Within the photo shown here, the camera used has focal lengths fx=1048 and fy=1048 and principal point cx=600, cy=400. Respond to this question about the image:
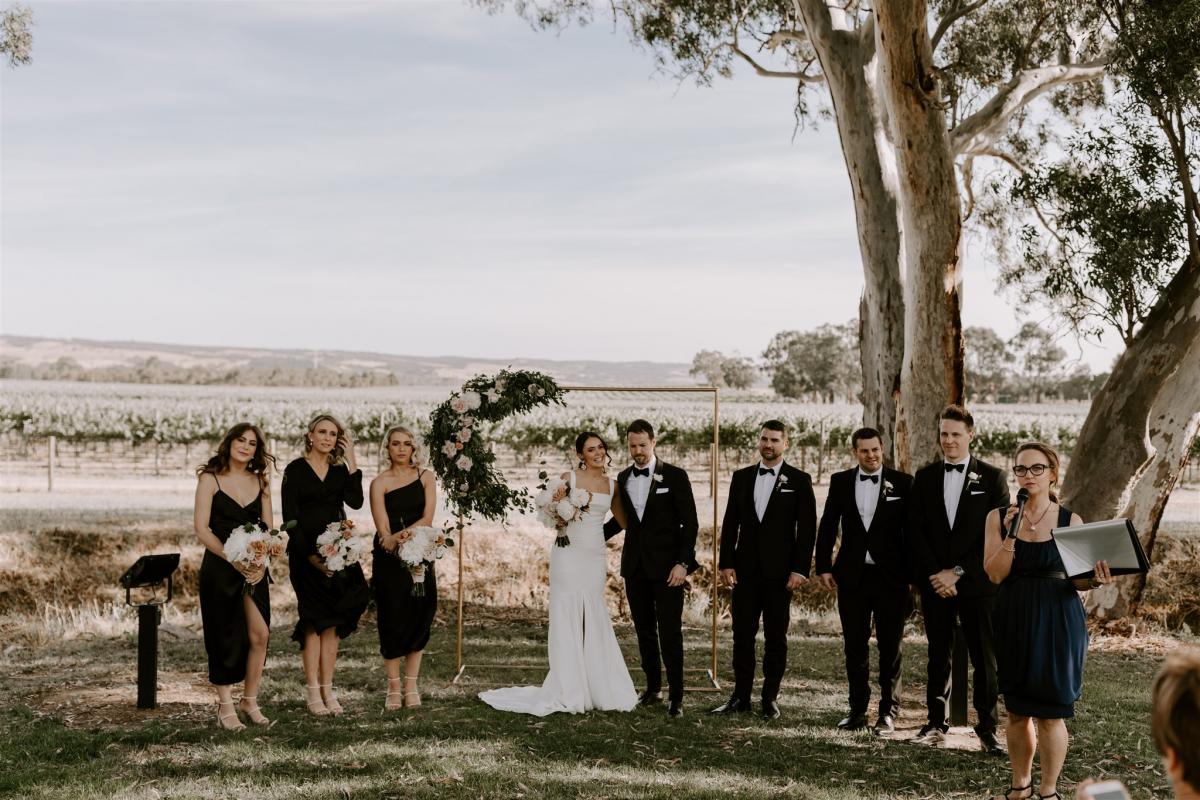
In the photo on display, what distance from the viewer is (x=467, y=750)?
5.73 meters

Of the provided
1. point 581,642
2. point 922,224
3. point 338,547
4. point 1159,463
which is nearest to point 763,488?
point 581,642

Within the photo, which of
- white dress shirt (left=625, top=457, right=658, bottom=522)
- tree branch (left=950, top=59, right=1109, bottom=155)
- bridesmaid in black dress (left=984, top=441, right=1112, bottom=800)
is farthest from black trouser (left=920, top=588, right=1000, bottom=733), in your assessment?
tree branch (left=950, top=59, right=1109, bottom=155)

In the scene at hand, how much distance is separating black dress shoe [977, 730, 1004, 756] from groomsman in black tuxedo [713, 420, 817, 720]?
1214 mm

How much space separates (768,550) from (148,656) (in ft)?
13.0

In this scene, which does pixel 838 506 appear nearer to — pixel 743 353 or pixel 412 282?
pixel 743 353

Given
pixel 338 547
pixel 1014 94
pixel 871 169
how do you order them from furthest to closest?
1. pixel 1014 94
2. pixel 871 169
3. pixel 338 547

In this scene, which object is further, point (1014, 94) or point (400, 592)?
point (1014, 94)

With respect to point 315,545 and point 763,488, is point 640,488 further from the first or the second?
point 315,545

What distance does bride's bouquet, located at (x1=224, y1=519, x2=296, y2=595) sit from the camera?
5.96 m

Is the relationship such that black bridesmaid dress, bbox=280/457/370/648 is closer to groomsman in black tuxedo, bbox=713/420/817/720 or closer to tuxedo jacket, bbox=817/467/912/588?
groomsman in black tuxedo, bbox=713/420/817/720

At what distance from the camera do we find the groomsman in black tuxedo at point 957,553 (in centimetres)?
582

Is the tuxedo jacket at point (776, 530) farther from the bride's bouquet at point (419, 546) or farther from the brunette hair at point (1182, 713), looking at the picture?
the brunette hair at point (1182, 713)

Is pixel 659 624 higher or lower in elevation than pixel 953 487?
lower

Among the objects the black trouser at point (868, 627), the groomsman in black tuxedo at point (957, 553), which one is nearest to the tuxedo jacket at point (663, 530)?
the black trouser at point (868, 627)
